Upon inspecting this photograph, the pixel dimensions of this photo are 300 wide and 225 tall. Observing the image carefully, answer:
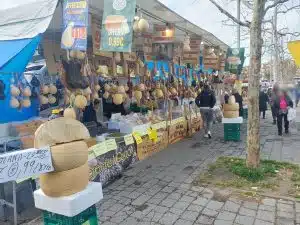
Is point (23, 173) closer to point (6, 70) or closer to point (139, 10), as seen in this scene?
point (6, 70)

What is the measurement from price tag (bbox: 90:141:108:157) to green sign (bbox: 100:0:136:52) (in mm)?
1691

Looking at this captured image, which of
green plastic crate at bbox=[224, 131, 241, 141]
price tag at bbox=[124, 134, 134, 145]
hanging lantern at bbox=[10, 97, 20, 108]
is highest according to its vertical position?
hanging lantern at bbox=[10, 97, 20, 108]

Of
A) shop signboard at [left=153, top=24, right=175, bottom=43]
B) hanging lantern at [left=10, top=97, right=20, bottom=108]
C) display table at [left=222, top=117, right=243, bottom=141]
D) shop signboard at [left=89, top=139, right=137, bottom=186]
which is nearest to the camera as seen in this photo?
shop signboard at [left=89, top=139, right=137, bottom=186]

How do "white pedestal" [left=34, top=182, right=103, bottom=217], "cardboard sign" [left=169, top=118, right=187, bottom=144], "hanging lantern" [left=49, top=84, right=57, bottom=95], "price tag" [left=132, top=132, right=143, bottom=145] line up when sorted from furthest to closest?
"cardboard sign" [left=169, top=118, right=187, bottom=144], "price tag" [left=132, top=132, right=143, bottom=145], "hanging lantern" [left=49, top=84, right=57, bottom=95], "white pedestal" [left=34, top=182, right=103, bottom=217]

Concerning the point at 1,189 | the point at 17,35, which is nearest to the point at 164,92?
the point at 17,35

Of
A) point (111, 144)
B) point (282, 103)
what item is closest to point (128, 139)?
point (111, 144)

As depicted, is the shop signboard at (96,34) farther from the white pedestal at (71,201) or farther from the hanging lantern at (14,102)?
the white pedestal at (71,201)

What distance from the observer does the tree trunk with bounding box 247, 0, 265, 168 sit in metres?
5.84

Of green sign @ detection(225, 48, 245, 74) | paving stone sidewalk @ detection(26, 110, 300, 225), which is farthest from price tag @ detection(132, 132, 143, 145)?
green sign @ detection(225, 48, 245, 74)

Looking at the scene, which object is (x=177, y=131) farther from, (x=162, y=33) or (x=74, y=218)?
(x=74, y=218)

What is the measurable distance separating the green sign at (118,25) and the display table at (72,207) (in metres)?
2.87

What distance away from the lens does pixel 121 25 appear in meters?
5.12

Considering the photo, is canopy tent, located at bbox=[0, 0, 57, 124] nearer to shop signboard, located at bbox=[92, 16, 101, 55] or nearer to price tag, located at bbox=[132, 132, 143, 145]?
shop signboard, located at bbox=[92, 16, 101, 55]

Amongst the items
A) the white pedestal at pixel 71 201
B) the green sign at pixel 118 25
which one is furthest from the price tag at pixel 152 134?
the white pedestal at pixel 71 201
